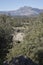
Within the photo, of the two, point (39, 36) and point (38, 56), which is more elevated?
point (39, 36)

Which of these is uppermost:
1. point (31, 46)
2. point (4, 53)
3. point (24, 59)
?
point (24, 59)

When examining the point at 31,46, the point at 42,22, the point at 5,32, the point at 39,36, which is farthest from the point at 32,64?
the point at 5,32

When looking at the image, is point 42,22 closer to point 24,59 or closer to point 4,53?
point 4,53

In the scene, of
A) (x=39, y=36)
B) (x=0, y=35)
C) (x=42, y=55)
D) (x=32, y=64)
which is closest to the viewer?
(x=32, y=64)

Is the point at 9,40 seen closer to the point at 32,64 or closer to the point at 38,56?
the point at 38,56

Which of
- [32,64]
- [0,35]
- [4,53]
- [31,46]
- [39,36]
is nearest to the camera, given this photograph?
[32,64]

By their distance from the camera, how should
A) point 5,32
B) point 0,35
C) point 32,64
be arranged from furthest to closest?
point 5,32
point 0,35
point 32,64

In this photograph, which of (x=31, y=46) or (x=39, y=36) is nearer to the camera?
(x=31, y=46)

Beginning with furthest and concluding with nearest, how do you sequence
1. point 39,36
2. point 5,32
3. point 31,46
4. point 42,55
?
1. point 5,32
2. point 39,36
3. point 31,46
4. point 42,55

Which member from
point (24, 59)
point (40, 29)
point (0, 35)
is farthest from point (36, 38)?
point (24, 59)
